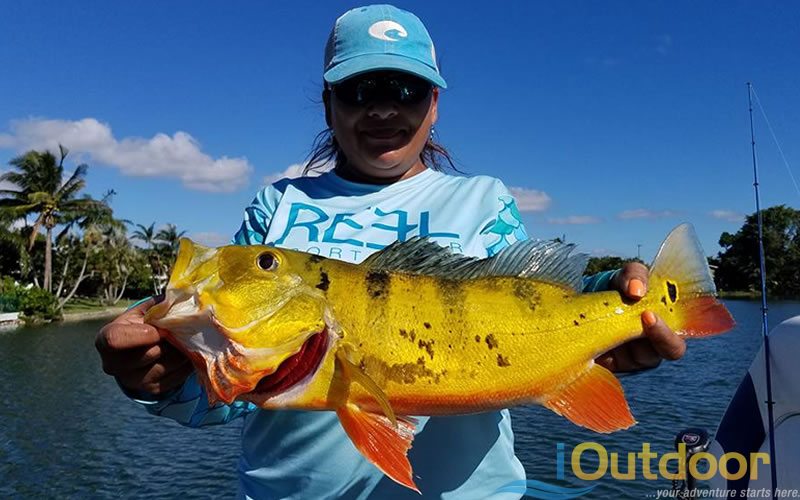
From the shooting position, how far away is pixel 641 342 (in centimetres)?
240

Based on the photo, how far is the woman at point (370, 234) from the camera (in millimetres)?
2361

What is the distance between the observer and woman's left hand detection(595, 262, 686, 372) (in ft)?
7.63

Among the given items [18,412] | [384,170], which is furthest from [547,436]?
[18,412]

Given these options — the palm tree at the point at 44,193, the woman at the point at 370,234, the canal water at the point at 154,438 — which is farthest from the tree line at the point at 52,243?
the woman at the point at 370,234

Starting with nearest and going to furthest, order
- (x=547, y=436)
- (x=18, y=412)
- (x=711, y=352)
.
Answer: (x=547, y=436)
(x=18, y=412)
(x=711, y=352)

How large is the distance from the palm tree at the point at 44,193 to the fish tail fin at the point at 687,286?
54.0 m

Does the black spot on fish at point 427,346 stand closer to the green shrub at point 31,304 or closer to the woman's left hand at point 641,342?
the woman's left hand at point 641,342

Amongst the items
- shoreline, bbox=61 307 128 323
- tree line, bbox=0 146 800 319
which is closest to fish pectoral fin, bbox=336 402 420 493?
tree line, bbox=0 146 800 319

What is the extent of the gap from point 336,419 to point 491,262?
2.90 ft

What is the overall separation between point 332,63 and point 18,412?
19.8 m

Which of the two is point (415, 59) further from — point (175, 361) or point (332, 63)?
point (175, 361)

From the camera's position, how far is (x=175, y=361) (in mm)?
2102

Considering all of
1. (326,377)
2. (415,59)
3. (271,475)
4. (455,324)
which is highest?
(415,59)

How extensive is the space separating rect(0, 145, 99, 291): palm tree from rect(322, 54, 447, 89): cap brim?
5298 centimetres
